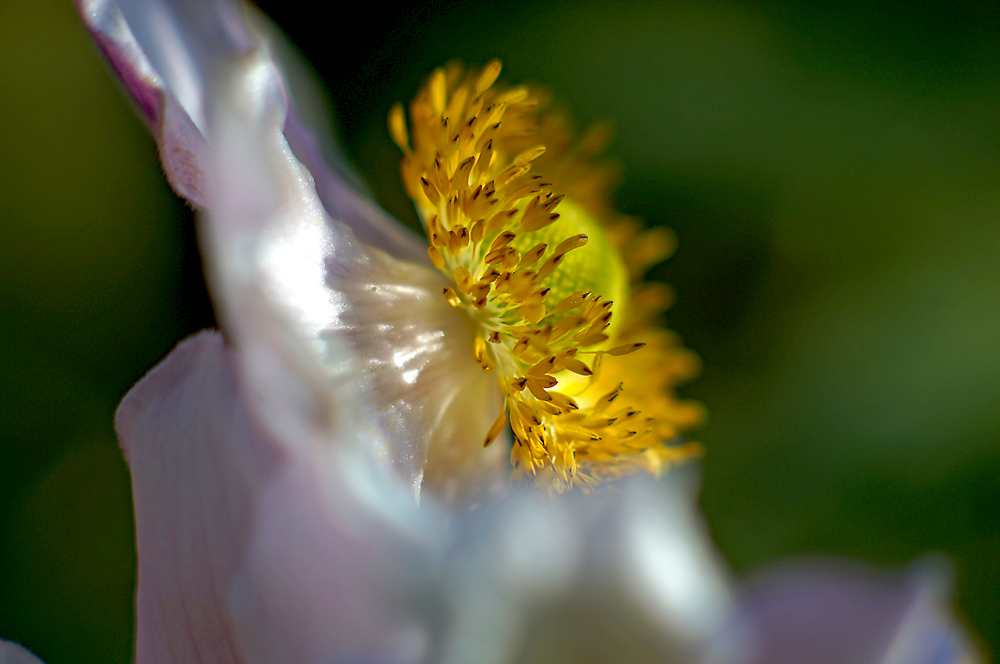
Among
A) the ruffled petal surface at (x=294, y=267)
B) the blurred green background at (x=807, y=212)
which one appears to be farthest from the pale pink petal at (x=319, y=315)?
the blurred green background at (x=807, y=212)

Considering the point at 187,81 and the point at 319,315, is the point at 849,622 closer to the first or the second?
the point at 319,315

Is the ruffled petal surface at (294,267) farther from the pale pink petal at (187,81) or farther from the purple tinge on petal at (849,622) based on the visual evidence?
the purple tinge on petal at (849,622)

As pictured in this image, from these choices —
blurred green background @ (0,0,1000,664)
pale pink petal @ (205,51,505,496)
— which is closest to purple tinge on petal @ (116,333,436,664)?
pale pink petal @ (205,51,505,496)

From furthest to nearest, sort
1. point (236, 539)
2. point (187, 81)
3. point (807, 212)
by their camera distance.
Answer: point (807, 212) → point (187, 81) → point (236, 539)

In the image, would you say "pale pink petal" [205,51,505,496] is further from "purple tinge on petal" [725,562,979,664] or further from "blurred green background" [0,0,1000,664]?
"blurred green background" [0,0,1000,664]

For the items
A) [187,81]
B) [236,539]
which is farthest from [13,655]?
[187,81]

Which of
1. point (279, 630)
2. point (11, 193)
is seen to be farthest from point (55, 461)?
point (279, 630)
